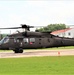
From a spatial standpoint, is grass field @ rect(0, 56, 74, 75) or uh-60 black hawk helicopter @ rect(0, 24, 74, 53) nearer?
grass field @ rect(0, 56, 74, 75)

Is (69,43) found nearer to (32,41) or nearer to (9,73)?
(32,41)

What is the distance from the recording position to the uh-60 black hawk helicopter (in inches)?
1411

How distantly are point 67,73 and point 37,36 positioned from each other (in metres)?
20.3

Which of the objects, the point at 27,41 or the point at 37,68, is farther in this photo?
the point at 27,41

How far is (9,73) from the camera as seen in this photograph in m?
17.0

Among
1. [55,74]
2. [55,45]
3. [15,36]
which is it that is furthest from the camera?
[55,45]

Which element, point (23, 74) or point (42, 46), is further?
point (42, 46)

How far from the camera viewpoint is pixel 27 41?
120ft

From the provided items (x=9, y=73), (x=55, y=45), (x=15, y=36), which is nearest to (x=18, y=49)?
(x=15, y=36)

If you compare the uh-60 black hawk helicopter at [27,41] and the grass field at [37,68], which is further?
the uh-60 black hawk helicopter at [27,41]

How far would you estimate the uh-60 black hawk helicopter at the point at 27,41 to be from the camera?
1411 inches

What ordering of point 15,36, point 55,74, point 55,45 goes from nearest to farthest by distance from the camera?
1. point 55,74
2. point 15,36
3. point 55,45

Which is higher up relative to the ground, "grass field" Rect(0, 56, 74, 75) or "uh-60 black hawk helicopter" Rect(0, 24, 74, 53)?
"uh-60 black hawk helicopter" Rect(0, 24, 74, 53)

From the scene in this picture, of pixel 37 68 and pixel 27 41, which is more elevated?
pixel 27 41
